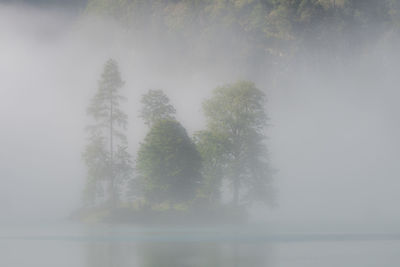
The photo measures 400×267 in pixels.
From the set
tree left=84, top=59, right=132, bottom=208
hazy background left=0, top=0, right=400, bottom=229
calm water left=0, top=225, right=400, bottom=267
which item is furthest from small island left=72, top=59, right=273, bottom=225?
hazy background left=0, top=0, right=400, bottom=229

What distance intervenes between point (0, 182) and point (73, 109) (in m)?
55.3

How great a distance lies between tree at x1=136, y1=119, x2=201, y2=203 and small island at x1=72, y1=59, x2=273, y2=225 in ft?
0.35

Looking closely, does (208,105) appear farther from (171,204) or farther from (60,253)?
(60,253)

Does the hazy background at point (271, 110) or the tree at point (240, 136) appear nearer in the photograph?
the tree at point (240, 136)

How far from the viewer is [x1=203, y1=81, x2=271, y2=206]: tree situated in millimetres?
72062

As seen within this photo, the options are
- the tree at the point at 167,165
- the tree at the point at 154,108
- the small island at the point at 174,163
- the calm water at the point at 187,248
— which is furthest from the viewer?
the tree at the point at 154,108

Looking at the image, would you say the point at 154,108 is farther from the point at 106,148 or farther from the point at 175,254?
the point at 175,254

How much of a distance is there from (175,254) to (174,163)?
2572 centimetres

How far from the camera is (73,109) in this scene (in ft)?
543

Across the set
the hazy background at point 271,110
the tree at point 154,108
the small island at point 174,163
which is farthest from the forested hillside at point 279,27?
the tree at point 154,108

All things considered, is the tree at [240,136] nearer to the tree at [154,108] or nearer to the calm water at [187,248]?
the tree at [154,108]

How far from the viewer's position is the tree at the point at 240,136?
72062 mm

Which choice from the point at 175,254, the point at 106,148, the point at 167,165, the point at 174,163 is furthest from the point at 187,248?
the point at 106,148

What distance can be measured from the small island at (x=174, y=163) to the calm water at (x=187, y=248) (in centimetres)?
547
